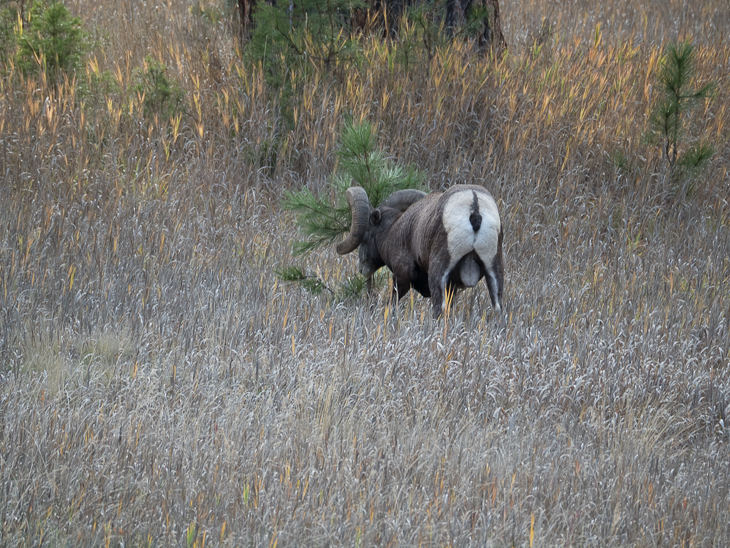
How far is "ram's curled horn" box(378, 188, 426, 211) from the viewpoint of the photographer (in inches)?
198

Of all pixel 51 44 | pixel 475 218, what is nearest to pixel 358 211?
pixel 475 218

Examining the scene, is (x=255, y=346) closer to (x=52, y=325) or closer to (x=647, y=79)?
(x=52, y=325)

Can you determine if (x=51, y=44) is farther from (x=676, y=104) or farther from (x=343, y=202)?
(x=676, y=104)

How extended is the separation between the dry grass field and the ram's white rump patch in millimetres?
503

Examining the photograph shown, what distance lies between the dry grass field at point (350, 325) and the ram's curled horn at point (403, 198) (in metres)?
0.60

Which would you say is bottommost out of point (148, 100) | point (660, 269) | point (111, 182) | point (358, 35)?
point (660, 269)

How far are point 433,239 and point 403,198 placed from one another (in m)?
0.77

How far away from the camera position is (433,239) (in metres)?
4.35

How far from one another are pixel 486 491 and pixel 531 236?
3946 mm

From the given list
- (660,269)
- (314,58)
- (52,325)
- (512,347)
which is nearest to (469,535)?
(512,347)

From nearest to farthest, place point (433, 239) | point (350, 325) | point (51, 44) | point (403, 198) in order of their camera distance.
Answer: point (433, 239), point (350, 325), point (403, 198), point (51, 44)

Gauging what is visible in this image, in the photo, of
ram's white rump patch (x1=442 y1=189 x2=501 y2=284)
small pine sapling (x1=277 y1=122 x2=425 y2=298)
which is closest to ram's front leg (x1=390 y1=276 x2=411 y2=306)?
small pine sapling (x1=277 y1=122 x2=425 y2=298)

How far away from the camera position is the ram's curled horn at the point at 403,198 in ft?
16.5

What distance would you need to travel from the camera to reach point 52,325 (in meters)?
4.55
